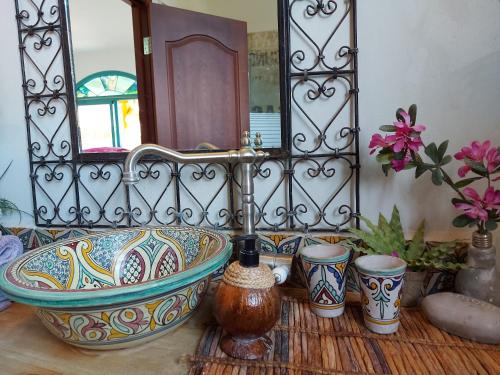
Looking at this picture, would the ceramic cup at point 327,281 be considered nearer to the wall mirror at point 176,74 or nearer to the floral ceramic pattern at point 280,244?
the floral ceramic pattern at point 280,244

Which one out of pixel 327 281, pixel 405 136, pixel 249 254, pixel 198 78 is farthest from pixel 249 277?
pixel 198 78

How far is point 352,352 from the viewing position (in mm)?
539

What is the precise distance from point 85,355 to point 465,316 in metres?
0.64

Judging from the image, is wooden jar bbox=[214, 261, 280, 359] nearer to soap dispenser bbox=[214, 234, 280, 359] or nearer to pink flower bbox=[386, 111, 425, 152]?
soap dispenser bbox=[214, 234, 280, 359]

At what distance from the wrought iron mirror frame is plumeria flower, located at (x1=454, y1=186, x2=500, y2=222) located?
0.70 feet

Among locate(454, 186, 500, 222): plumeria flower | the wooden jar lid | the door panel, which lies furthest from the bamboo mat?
the door panel

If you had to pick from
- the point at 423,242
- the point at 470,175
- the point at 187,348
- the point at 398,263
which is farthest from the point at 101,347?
the point at 470,175

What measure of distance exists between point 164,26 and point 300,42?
35cm

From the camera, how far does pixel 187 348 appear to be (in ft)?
1.85

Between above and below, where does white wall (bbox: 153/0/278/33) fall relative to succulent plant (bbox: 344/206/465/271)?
above

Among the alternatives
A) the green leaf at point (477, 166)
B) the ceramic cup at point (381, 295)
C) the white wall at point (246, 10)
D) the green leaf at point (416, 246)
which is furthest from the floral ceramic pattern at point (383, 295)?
the white wall at point (246, 10)

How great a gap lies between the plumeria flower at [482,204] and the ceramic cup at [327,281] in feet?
0.75

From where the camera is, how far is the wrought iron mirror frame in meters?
0.75

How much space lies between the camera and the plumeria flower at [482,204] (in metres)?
0.59
